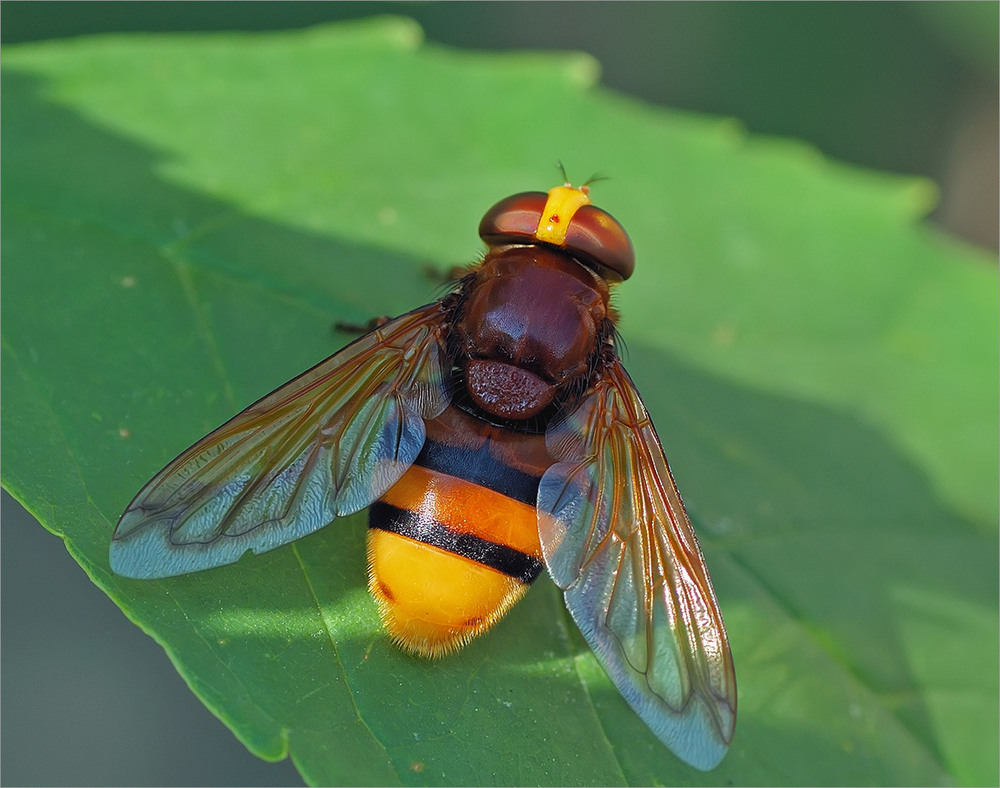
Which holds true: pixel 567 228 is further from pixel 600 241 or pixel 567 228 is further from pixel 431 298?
pixel 431 298

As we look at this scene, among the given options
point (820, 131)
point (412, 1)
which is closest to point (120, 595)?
point (412, 1)

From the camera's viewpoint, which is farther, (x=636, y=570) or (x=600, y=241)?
(x=600, y=241)

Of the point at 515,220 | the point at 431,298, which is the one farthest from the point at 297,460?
the point at 431,298

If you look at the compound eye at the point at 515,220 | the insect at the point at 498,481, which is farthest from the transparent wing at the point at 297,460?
the compound eye at the point at 515,220

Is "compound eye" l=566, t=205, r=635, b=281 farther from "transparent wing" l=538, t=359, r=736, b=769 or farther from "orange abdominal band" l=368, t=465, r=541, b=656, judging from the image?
"orange abdominal band" l=368, t=465, r=541, b=656

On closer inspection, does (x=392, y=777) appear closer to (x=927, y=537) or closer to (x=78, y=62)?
(x=927, y=537)

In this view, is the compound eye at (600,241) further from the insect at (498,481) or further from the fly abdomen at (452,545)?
the fly abdomen at (452,545)

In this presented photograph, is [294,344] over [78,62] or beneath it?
beneath
